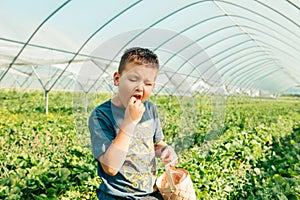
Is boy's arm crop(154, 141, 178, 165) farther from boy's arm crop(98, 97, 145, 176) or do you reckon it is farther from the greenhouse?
boy's arm crop(98, 97, 145, 176)

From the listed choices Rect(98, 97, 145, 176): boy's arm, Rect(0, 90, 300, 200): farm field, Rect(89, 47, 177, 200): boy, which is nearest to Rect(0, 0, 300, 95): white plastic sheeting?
Rect(0, 90, 300, 200): farm field

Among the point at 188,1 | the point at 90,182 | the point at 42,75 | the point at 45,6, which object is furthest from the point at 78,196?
the point at 42,75

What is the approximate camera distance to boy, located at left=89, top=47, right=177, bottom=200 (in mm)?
1562

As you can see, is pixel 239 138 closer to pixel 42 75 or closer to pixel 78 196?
pixel 78 196

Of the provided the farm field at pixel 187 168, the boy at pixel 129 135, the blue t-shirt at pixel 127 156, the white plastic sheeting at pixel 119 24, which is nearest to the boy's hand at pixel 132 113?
the boy at pixel 129 135

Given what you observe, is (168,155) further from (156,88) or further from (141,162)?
(156,88)

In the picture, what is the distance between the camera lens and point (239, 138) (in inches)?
270

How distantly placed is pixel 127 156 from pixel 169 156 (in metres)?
0.24

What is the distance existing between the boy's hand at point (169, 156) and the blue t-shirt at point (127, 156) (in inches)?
2.4

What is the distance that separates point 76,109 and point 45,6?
15.5 ft

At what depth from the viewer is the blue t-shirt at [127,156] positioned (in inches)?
69.8

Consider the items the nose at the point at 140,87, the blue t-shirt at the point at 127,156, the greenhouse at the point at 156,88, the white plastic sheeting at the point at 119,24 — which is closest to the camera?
the nose at the point at 140,87

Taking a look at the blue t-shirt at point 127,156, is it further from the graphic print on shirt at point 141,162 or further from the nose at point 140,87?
the nose at point 140,87

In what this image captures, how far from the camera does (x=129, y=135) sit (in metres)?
1.64
